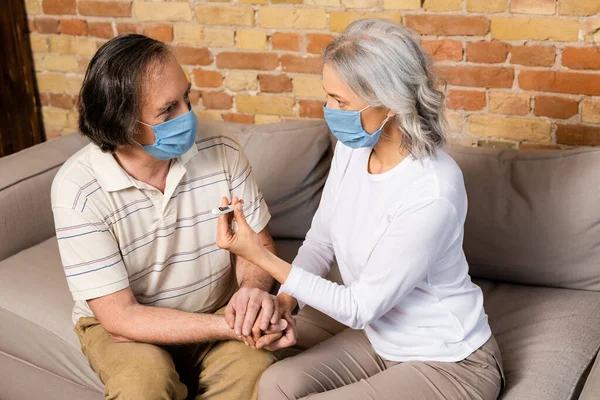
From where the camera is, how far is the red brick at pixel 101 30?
2.99m

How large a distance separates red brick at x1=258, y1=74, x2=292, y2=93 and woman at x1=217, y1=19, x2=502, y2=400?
43.4 inches

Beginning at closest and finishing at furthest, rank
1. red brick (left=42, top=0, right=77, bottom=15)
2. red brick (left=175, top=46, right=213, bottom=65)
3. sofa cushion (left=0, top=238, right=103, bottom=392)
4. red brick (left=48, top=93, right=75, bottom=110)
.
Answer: sofa cushion (left=0, top=238, right=103, bottom=392)
red brick (left=175, top=46, right=213, bottom=65)
red brick (left=42, top=0, right=77, bottom=15)
red brick (left=48, top=93, right=75, bottom=110)

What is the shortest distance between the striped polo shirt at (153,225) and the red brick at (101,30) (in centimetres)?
133

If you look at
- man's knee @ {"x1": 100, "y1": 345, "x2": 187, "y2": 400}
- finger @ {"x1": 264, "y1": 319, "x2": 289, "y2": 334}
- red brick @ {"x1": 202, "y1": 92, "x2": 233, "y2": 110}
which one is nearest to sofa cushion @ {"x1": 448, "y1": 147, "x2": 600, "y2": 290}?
finger @ {"x1": 264, "y1": 319, "x2": 289, "y2": 334}

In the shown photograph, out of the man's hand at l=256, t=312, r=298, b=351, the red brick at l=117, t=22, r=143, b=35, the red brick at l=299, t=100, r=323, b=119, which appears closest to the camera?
the man's hand at l=256, t=312, r=298, b=351

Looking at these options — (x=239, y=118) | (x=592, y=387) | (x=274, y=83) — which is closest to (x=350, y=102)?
(x=592, y=387)

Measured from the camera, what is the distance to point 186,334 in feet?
5.49

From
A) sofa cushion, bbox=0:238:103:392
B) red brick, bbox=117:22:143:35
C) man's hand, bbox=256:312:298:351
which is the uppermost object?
red brick, bbox=117:22:143:35

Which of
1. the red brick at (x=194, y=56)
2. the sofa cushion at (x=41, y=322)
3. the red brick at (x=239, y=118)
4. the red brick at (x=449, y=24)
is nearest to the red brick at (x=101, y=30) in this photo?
the red brick at (x=194, y=56)

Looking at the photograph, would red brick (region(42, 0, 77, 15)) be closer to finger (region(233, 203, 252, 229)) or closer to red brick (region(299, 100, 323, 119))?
red brick (region(299, 100, 323, 119))

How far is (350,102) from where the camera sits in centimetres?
153

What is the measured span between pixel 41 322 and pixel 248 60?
123cm

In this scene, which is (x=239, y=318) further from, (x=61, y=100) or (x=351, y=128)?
(x=61, y=100)

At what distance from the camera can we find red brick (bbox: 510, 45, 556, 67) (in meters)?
2.20
